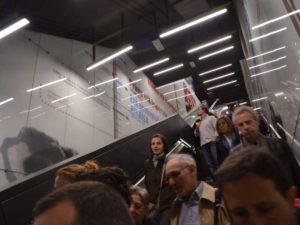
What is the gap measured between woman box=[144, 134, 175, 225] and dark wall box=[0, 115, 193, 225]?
0.63 meters

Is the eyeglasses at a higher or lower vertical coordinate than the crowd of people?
higher

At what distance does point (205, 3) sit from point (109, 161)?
906 cm

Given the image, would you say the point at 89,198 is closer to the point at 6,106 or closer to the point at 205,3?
the point at 6,106

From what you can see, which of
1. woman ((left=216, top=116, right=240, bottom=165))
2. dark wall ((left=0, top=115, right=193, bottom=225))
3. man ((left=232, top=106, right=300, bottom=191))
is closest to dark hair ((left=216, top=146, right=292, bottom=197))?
man ((left=232, top=106, right=300, bottom=191))

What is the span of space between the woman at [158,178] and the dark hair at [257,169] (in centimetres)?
215

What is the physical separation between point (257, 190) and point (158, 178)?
2.99m

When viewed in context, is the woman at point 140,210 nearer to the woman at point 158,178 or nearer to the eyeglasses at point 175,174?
the eyeglasses at point 175,174

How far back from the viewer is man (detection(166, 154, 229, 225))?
2.34 m

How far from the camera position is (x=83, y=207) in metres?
0.86

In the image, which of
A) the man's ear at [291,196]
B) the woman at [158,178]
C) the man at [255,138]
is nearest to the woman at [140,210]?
the woman at [158,178]

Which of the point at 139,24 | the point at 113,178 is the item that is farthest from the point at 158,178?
the point at 139,24

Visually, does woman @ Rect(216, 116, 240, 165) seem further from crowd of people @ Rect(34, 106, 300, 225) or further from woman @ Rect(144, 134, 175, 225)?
crowd of people @ Rect(34, 106, 300, 225)

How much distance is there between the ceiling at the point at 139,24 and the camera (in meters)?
8.43

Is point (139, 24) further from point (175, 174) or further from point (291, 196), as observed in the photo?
point (291, 196)
